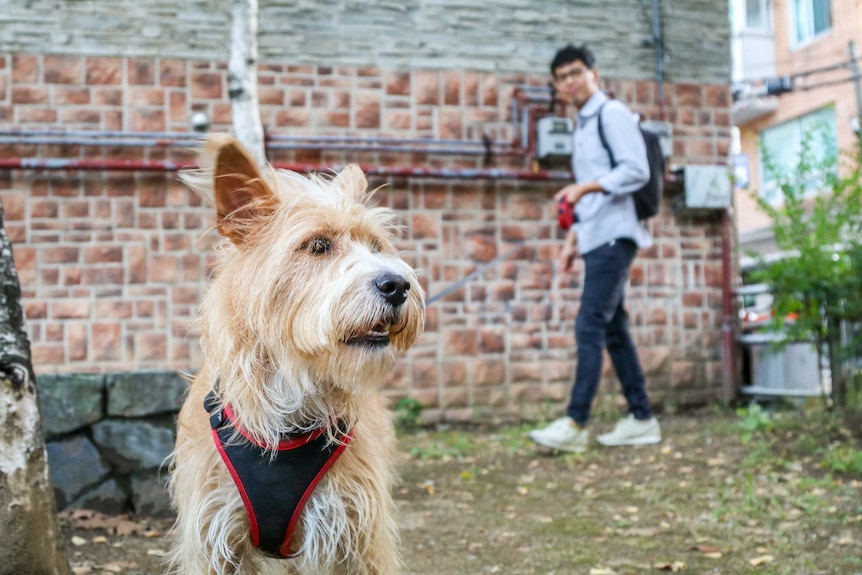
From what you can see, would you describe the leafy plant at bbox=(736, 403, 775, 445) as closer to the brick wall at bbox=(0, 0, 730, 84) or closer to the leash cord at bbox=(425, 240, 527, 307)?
the leash cord at bbox=(425, 240, 527, 307)

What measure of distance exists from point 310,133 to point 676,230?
397 cm

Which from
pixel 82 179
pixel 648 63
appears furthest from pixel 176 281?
pixel 648 63

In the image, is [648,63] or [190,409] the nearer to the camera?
[190,409]

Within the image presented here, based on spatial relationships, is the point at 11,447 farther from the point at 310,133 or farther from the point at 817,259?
the point at 817,259

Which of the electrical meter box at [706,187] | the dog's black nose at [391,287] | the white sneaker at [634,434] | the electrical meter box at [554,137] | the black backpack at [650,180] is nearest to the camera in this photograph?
the dog's black nose at [391,287]

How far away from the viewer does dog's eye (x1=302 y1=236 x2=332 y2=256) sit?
2658mm

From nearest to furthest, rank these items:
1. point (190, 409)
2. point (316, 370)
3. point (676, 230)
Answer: point (316, 370)
point (190, 409)
point (676, 230)

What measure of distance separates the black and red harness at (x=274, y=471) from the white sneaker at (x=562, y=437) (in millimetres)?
3424

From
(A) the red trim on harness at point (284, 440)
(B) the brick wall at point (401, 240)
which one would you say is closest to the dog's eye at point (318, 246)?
(A) the red trim on harness at point (284, 440)

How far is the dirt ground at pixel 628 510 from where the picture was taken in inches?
149

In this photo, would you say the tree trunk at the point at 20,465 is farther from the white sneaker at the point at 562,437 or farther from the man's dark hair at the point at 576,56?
the man's dark hair at the point at 576,56

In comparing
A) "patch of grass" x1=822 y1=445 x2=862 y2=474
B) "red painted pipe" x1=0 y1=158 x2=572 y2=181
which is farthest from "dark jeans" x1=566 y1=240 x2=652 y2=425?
"red painted pipe" x1=0 y1=158 x2=572 y2=181

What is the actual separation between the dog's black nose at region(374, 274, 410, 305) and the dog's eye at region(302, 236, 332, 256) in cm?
27

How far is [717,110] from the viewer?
887 cm
